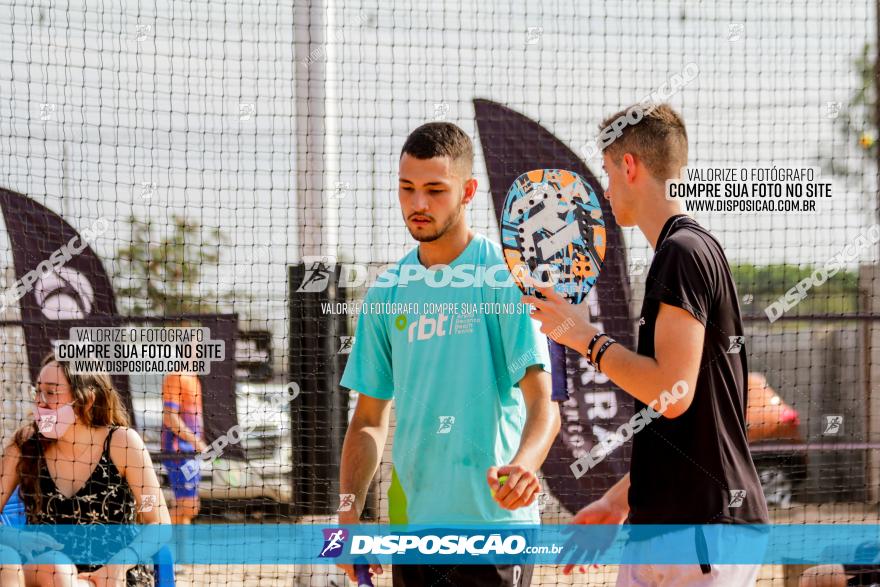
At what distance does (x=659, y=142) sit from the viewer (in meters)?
2.21

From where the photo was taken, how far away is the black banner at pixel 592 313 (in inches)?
157

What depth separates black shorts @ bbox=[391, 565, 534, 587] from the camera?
248 cm

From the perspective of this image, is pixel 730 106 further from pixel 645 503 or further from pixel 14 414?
pixel 14 414

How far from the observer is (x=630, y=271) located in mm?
4102

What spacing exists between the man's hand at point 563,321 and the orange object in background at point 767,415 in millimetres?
3017

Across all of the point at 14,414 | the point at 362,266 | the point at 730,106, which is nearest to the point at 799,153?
the point at 730,106

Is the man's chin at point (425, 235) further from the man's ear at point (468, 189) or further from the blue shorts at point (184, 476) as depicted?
the blue shorts at point (184, 476)

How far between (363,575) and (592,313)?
1.92 meters

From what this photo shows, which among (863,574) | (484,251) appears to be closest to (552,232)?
(484,251)

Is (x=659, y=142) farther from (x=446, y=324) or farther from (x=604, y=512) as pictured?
(x=604, y=512)

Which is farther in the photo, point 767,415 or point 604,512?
point 767,415

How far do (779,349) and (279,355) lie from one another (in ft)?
9.64

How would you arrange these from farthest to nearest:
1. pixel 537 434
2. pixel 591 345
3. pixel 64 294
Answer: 1. pixel 64 294
2. pixel 537 434
3. pixel 591 345

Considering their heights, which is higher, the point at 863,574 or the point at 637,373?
the point at 637,373
